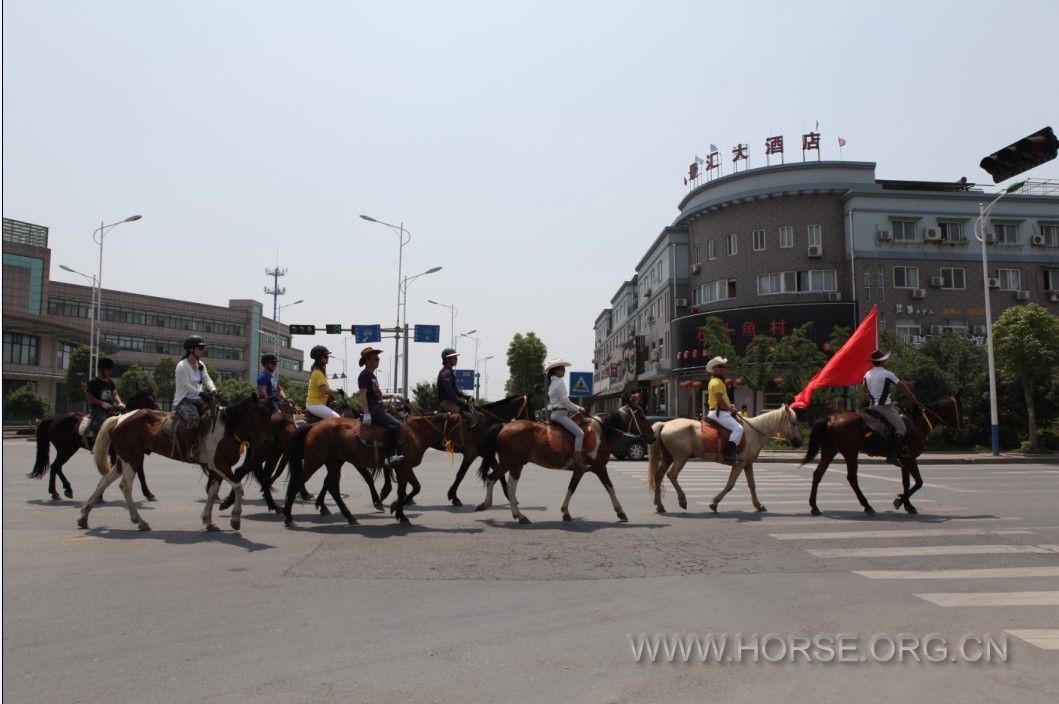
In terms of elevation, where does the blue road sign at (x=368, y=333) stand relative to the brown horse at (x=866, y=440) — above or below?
above

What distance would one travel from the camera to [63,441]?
12.6m

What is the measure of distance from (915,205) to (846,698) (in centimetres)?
4346

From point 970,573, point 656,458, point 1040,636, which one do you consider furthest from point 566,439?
point 1040,636

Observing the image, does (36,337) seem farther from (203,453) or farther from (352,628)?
(352,628)

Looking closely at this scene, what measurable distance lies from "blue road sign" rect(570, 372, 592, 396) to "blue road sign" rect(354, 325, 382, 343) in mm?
12820

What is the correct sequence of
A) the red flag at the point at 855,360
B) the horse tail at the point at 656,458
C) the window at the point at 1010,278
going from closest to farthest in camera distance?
the horse tail at the point at 656,458 → the red flag at the point at 855,360 → the window at the point at 1010,278

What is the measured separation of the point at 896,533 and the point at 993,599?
127 inches

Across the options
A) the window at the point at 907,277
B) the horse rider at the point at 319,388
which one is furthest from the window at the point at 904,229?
the horse rider at the point at 319,388

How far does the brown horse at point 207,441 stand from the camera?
949 cm

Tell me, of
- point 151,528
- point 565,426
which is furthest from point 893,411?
point 151,528

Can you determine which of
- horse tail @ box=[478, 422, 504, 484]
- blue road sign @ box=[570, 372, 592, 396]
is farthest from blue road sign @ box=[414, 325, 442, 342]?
horse tail @ box=[478, 422, 504, 484]

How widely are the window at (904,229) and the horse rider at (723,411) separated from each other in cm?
3468

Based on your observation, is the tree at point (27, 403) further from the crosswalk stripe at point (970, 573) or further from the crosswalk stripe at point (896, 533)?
the crosswalk stripe at point (970, 573)

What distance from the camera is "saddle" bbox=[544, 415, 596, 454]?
35.0ft
